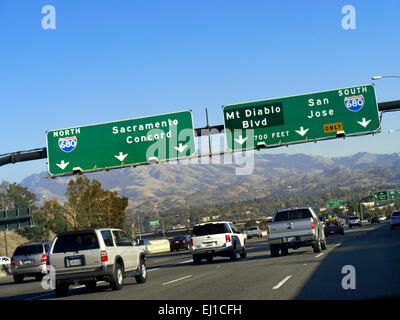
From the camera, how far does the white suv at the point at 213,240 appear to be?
28.2 meters

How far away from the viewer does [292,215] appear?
1125 inches

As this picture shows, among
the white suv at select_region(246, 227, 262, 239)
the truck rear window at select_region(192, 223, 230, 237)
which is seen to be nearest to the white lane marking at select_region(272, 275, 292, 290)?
the truck rear window at select_region(192, 223, 230, 237)

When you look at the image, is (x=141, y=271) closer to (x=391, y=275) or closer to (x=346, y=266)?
(x=346, y=266)

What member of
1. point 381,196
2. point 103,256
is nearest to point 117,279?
point 103,256

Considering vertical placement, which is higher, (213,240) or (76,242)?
(76,242)

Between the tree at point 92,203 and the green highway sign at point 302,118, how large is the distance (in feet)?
163

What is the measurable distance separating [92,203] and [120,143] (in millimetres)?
49156

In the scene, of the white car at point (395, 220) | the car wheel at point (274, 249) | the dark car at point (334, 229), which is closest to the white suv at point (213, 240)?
the car wheel at point (274, 249)

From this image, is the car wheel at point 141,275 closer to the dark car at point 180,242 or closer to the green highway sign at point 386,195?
the dark car at point 180,242

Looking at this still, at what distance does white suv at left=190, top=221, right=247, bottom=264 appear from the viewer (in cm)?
2816

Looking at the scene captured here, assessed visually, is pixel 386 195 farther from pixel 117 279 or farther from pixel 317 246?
pixel 117 279
